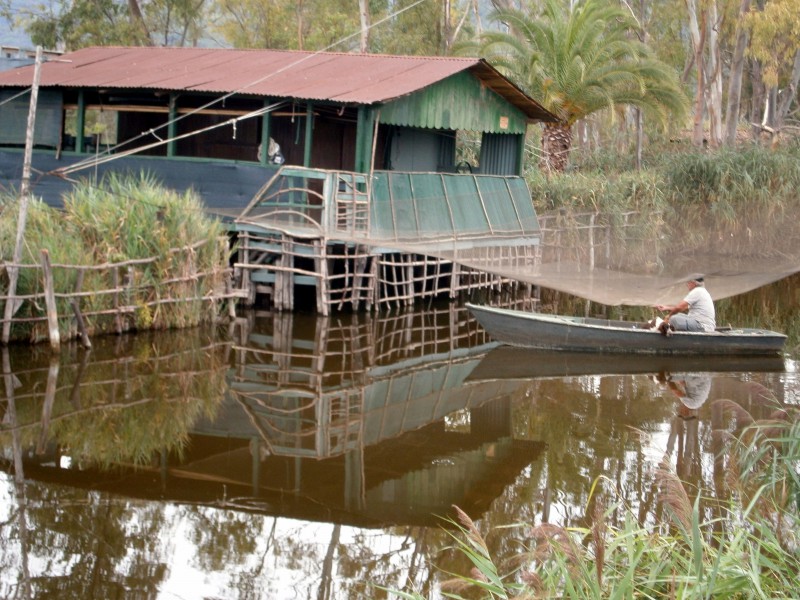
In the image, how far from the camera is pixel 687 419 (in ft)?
39.8

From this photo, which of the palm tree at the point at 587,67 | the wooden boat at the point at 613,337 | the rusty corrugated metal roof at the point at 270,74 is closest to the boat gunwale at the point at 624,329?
the wooden boat at the point at 613,337

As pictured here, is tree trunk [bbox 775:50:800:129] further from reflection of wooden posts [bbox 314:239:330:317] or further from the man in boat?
reflection of wooden posts [bbox 314:239:330:317]

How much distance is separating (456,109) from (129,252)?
704cm

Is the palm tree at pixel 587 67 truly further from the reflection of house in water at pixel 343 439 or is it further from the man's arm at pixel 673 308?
the reflection of house in water at pixel 343 439

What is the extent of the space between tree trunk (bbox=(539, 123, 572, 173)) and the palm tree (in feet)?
1.22

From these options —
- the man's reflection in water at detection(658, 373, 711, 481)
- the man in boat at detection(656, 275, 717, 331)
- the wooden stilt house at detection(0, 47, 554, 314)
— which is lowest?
the man's reflection in water at detection(658, 373, 711, 481)

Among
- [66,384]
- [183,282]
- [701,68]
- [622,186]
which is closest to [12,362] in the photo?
[66,384]

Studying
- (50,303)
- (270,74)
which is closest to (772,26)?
(270,74)

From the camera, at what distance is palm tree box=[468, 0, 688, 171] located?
24156 millimetres

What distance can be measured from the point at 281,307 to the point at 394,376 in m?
4.00

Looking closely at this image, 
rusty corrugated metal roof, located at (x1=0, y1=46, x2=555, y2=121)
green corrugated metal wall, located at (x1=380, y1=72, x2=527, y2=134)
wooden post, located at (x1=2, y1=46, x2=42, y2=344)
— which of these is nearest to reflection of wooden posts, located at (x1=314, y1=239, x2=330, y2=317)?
rusty corrugated metal roof, located at (x1=0, y1=46, x2=555, y2=121)

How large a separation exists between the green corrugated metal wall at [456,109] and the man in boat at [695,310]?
5.52 meters

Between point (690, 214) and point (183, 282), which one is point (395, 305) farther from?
point (690, 214)

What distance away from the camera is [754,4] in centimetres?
3300
